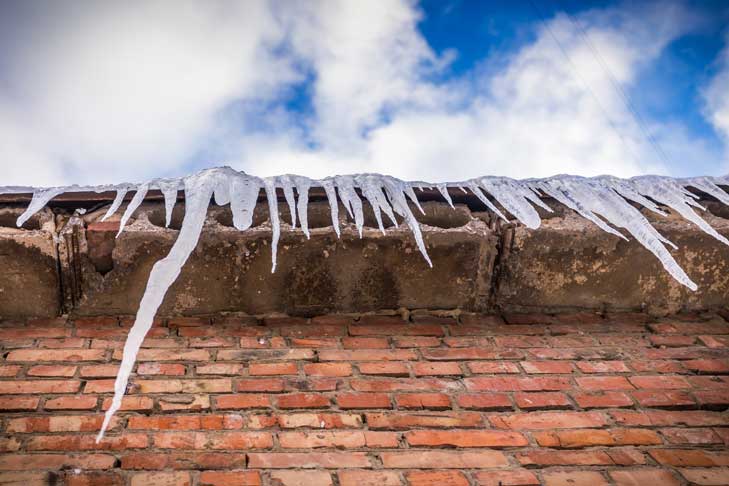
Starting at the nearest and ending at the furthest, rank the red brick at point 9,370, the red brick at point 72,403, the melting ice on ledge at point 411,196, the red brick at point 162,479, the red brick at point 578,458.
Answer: the red brick at point 162,479, the red brick at point 578,458, the red brick at point 72,403, the red brick at point 9,370, the melting ice on ledge at point 411,196

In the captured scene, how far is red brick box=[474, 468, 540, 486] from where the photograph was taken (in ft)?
4.80

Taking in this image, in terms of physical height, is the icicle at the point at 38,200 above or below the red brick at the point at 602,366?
above

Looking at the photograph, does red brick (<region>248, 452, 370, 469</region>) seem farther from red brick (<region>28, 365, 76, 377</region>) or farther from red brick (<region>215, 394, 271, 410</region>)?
red brick (<region>28, 365, 76, 377</region>)

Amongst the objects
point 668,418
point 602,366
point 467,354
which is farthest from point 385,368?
point 668,418

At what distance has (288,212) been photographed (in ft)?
6.58

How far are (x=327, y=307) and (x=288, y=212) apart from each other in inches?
14.6

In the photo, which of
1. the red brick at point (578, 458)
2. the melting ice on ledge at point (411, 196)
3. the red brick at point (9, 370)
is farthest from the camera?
the melting ice on ledge at point (411, 196)

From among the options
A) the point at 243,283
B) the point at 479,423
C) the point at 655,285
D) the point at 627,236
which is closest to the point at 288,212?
the point at 243,283

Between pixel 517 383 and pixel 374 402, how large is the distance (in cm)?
47

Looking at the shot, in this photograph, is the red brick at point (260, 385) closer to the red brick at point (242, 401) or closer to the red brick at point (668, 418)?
the red brick at point (242, 401)

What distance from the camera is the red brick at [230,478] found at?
1.43 m

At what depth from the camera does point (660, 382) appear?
5.95 feet

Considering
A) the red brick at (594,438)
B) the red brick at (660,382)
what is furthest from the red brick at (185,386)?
the red brick at (660,382)

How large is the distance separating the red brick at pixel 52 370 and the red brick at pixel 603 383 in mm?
1611
